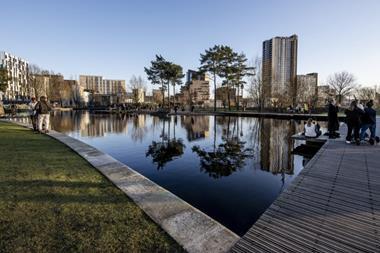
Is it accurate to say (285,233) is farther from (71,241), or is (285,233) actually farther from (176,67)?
(176,67)

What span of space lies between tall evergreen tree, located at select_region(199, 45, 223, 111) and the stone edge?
3485cm

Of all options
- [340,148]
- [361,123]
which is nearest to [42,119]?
[340,148]

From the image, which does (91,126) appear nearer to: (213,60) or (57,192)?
(57,192)

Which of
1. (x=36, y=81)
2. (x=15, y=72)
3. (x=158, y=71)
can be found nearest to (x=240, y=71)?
(x=158, y=71)

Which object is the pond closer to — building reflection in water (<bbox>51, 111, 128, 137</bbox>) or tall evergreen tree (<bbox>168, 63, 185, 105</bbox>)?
building reflection in water (<bbox>51, 111, 128, 137</bbox>)

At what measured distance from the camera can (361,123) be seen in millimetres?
8508

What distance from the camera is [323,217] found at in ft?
9.87

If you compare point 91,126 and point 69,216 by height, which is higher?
point 91,126

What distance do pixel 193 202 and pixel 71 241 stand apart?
2.64 m

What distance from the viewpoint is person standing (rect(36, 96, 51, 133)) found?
11.1 meters

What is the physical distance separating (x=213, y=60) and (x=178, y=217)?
36806 mm

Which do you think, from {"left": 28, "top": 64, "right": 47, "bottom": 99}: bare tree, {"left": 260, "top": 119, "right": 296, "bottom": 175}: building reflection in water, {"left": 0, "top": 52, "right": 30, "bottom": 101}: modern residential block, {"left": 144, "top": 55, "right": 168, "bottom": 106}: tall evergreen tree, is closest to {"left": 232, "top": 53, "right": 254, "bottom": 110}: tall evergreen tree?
{"left": 144, "top": 55, "right": 168, "bottom": 106}: tall evergreen tree

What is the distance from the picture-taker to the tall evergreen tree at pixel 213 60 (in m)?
36.9

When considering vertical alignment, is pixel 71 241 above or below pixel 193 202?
above
